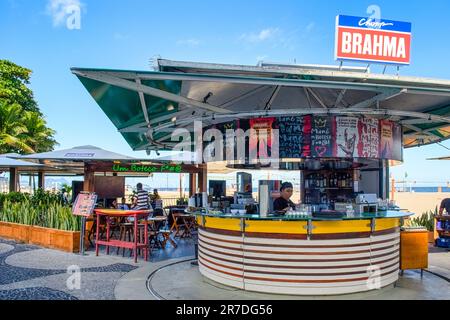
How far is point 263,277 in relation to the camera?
18.6ft

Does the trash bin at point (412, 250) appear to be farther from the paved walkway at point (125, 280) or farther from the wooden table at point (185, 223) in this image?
the wooden table at point (185, 223)

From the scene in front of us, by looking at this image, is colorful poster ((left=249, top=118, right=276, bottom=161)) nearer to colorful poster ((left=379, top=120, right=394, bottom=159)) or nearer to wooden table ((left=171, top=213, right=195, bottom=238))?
colorful poster ((left=379, top=120, right=394, bottom=159))

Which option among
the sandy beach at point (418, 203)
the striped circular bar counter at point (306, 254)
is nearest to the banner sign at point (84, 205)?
the striped circular bar counter at point (306, 254)

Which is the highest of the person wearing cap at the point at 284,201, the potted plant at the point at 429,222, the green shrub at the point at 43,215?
the person wearing cap at the point at 284,201

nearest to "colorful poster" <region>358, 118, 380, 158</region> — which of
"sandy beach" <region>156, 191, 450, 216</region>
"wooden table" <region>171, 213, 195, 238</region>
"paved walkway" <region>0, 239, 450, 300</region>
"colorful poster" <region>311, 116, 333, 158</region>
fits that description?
"colorful poster" <region>311, 116, 333, 158</region>

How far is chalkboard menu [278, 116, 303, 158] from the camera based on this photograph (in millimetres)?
7586

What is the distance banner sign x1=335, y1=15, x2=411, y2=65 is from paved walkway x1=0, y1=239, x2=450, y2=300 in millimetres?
4147

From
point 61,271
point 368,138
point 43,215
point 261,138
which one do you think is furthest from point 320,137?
point 43,215

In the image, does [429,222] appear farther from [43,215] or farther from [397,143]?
[43,215]

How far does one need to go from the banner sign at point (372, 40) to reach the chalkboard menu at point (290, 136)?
146cm

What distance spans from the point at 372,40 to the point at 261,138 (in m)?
2.93

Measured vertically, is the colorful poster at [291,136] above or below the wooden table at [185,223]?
above

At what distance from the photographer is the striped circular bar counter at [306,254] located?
5.54 meters

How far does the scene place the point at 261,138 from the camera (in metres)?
7.83
